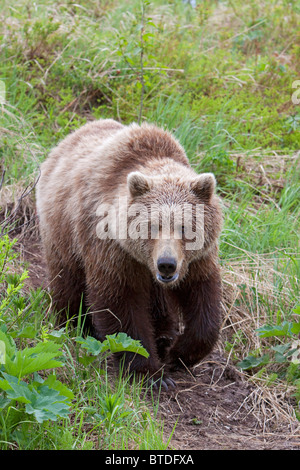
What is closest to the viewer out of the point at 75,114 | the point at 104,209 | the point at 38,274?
the point at 104,209

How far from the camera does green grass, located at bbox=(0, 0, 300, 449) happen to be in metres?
5.61

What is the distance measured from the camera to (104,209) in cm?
444

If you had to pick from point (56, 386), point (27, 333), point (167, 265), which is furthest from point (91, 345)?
point (167, 265)

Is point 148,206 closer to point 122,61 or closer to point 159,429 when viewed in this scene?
point 159,429

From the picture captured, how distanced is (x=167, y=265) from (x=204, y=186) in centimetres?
64

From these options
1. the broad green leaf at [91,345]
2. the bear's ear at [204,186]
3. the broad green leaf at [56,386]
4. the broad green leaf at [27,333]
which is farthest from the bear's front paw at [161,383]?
the bear's ear at [204,186]

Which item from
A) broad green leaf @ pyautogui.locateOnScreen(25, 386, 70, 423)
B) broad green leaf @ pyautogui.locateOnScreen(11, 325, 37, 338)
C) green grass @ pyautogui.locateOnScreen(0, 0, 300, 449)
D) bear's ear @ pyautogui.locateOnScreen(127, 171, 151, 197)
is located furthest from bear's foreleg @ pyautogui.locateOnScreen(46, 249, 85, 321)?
broad green leaf @ pyautogui.locateOnScreen(25, 386, 70, 423)

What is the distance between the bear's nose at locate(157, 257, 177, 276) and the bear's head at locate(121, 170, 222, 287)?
3 cm

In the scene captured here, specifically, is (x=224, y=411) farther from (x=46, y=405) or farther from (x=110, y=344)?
(x=46, y=405)

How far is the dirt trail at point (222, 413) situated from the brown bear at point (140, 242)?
206 mm

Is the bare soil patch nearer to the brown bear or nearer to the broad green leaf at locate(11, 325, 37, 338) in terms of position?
the brown bear

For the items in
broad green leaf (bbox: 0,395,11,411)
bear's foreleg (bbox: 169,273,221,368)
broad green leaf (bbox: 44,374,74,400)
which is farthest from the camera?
bear's foreleg (bbox: 169,273,221,368)

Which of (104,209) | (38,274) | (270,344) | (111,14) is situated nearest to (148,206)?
(104,209)

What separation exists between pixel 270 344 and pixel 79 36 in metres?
4.79
